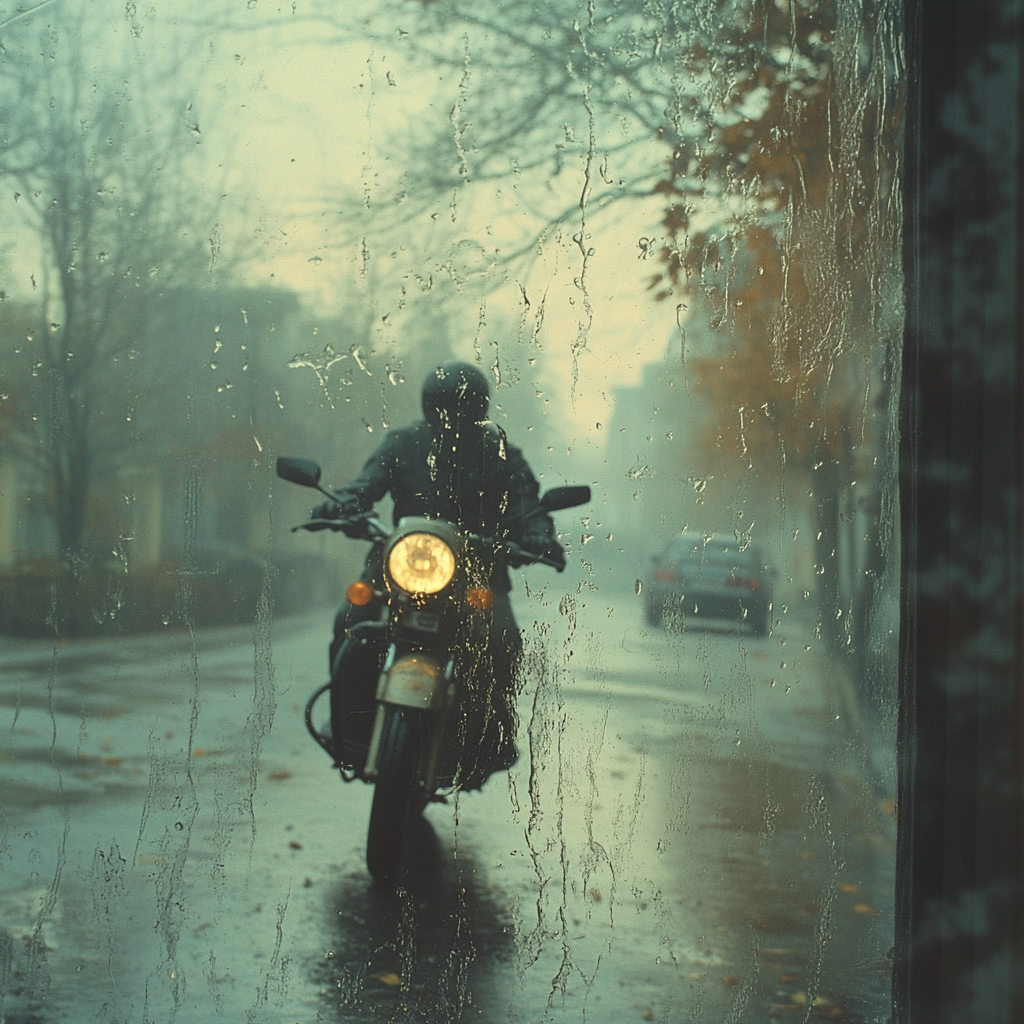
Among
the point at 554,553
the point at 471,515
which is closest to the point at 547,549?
the point at 554,553

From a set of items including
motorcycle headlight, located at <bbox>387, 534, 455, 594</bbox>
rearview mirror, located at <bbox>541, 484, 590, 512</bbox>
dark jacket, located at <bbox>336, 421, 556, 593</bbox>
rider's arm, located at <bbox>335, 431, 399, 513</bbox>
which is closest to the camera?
rearview mirror, located at <bbox>541, 484, 590, 512</bbox>

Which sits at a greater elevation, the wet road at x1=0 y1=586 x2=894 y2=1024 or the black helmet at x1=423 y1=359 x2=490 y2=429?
the black helmet at x1=423 y1=359 x2=490 y2=429

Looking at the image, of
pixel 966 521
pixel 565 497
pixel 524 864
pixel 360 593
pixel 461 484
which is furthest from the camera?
pixel 524 864

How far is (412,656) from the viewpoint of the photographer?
3.15m

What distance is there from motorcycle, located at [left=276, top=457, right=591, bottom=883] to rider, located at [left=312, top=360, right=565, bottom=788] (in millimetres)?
14

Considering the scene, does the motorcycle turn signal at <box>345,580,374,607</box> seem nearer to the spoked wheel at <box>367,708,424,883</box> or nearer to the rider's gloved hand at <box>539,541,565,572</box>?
the spoked wheel at <box>367,708,424,883</box>

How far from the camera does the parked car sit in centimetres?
328

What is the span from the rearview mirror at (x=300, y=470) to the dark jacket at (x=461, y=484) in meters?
0.24

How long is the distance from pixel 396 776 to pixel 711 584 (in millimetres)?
994

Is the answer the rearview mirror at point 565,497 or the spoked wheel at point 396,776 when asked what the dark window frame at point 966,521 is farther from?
the spoked wheel at point 396,776

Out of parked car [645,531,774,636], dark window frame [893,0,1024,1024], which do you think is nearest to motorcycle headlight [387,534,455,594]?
parked car [645,531,774,636]

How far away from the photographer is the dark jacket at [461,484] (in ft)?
10.5

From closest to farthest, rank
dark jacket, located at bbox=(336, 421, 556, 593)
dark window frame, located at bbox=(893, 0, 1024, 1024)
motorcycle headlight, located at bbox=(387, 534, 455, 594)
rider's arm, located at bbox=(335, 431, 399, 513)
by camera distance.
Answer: dark window frame, located at bbox=(893, 0, 1024, 1024) → motorcycle headlight, located at bbox=(387, 534, 455, 594) → dark jacket, located at bbox=(336, 421, 556, 593) → rider's arm, located at bbox=(335, 431, 399, 513)

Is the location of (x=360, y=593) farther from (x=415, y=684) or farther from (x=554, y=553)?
(x=554, y=553)
